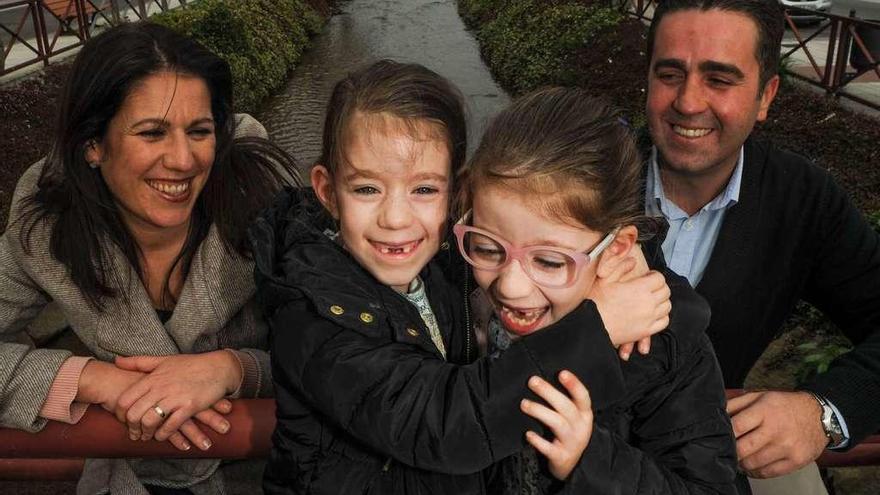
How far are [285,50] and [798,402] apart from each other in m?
15.0

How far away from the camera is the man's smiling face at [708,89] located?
2275 millimetres

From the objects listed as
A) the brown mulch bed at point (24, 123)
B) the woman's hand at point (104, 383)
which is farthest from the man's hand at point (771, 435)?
the brown mulch bed at point (24, 123)

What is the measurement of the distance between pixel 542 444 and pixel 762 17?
164cm

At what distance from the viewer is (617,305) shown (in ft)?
4.67

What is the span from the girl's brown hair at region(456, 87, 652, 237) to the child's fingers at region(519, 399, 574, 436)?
35 cm

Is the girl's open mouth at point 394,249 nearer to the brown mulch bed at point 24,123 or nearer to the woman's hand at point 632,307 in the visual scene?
the woman's hand at point 632,307

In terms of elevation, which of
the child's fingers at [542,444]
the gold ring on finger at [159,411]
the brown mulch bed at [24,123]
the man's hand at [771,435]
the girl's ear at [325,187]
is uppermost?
the girl's ear at [325,187]

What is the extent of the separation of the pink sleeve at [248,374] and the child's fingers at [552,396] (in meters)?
0.98

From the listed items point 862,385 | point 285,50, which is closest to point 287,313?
point 862,385

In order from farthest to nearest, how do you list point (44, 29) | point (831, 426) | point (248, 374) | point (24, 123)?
1. point (44, 29)
2. point (24, 123)
3. point (248, 374)
4. point (831, 426)

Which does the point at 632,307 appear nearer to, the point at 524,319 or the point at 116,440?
the point at 524,319

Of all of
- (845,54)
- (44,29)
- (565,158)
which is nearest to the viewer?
(565,158)

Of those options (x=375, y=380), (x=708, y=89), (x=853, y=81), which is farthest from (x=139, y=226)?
(x=853, y=81)

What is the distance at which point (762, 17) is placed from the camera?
2301 millimetres
